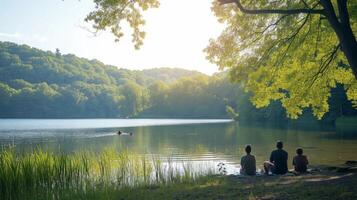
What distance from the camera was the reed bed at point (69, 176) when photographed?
1262cm

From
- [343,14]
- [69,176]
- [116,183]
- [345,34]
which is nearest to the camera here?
[345,34]

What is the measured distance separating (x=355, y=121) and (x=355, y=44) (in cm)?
6412

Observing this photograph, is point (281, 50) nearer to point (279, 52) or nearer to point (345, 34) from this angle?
point (279, 52)

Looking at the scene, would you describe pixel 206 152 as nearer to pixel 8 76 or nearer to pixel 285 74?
pixel 285 74

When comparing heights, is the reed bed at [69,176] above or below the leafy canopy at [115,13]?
below

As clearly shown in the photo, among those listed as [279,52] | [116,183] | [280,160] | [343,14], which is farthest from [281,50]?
[116,183]

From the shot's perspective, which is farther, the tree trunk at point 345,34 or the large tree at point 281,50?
the large tree at point 281,50

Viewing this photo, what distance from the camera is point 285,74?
64.6 ft

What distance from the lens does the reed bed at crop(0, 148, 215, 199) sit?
1262cm

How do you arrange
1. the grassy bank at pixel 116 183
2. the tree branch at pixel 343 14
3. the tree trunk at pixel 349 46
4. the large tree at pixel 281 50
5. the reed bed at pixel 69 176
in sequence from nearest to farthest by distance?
1. the grassy bank at pixel 116 183
2. the tree trunk at pixel 349 46
3. the tree branch at pixel 343 14
4. the reed bed at pixel 69 176
5. the large tree at pixel 281 50

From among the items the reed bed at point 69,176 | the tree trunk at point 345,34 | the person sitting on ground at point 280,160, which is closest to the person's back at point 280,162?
the person sitting on ground at point 280,160

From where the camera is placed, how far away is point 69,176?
14.3 metres

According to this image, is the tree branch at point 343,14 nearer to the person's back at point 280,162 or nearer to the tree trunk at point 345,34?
the tree trunk at point 345,34

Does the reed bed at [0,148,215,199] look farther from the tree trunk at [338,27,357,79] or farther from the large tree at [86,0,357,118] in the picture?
the tree trunk at [338,27,357,79]
